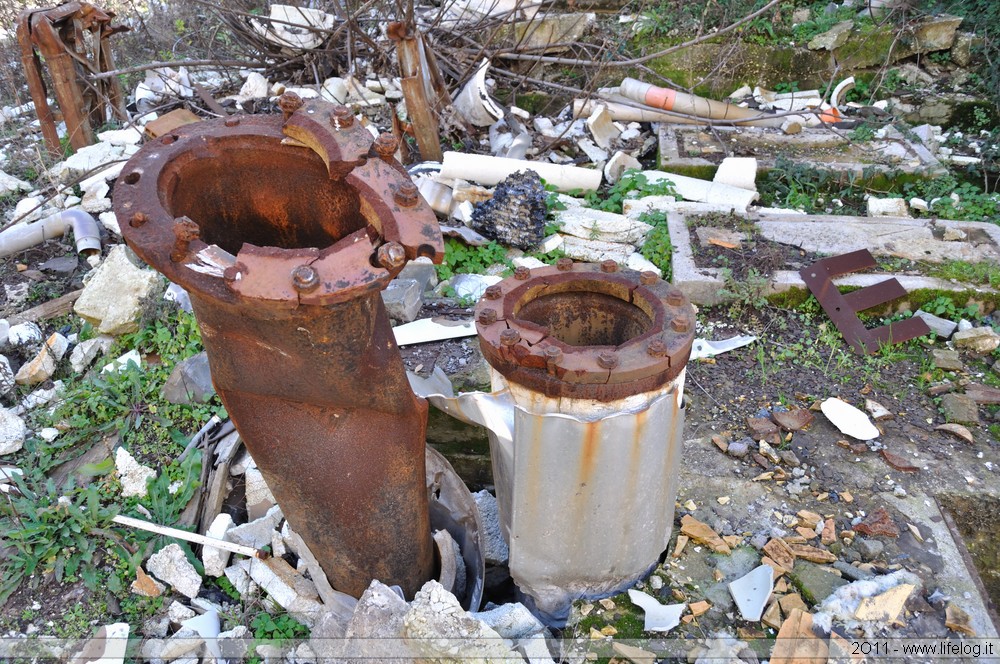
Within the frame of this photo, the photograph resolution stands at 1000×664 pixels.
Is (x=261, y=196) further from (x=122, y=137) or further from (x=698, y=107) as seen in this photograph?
(x=698, y=107)

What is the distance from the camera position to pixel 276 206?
1972 millimetres

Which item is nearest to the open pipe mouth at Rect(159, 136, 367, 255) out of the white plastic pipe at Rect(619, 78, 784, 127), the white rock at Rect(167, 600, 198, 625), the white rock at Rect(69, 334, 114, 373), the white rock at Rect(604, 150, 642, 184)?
the white rock at Rect(167, 600, 198, 625)

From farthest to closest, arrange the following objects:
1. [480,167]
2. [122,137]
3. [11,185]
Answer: [122,137] → [11,185] → [480,167]

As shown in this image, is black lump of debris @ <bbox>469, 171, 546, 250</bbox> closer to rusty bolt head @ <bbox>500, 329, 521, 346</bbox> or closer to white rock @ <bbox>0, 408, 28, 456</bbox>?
rusty bolt head @ <bbox>500, 329, 521, 346</bbox>

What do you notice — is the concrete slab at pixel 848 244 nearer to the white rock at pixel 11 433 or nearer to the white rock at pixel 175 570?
the white rock at pixel 175 570

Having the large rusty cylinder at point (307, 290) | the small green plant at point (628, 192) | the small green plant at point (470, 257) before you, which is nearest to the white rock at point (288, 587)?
the large rusty cylinder at point (307, 290)

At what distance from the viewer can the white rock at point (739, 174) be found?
16.6ft

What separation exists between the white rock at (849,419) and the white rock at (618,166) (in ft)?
8.64

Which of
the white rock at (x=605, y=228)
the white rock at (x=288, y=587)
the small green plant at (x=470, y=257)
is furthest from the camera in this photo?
the white rock at (x=605, y=228)

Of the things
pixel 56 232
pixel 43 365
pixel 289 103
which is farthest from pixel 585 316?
pixel 56 232

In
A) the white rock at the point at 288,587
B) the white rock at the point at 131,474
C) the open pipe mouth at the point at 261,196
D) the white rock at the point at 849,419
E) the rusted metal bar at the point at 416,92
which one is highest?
the open pipe mouth at the point at 261,196

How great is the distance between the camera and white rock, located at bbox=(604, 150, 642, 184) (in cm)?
529

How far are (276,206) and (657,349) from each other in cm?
111

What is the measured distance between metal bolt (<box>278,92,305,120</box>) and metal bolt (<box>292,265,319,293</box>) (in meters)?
0.54
